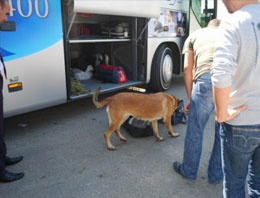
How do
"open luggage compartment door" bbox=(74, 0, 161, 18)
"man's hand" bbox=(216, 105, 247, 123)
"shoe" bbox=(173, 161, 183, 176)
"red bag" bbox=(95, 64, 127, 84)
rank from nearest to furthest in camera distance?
"man's hand" bbox=(216, 105, 247, 123)
"shoe" bbox=(173, 161, 183, 176)
"open luggage compartment door" bbox=(74, 0, 161, 18)
"red bag" bbox=(95, 64, 127, 84)

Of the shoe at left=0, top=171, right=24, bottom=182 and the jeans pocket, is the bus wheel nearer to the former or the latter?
the shoe at left=0, top=171, right=24, bottom=182

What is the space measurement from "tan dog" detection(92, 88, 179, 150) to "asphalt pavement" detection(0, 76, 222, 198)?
1.20ft

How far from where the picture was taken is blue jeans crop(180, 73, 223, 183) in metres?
2.39

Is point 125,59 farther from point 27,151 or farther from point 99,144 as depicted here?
point 27,151

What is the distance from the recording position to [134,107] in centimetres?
338

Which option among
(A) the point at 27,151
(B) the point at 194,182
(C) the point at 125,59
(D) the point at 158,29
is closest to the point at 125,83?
(C) the point at 125,59

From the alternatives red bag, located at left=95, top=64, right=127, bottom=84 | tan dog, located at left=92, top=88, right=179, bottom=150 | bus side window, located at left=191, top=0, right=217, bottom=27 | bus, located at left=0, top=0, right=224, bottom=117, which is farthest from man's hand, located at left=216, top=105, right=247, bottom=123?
bus side window, located at left=191, top=0, right=217, bottom=27

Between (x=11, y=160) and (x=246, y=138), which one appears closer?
(x=246, y=138)

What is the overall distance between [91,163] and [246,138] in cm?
202

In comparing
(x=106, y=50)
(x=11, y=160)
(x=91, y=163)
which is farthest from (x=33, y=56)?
(x=106, y=50)

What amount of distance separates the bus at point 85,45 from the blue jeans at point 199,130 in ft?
6.85

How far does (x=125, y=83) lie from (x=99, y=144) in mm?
1966

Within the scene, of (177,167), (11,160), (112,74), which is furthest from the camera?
(112,74)

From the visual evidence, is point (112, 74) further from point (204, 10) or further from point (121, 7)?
point (204, 10)
